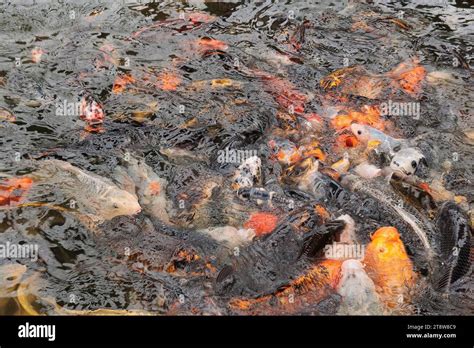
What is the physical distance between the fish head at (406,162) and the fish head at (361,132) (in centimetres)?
57

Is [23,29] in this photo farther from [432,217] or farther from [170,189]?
[432,217]

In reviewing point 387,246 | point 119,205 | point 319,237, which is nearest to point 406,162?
point 387,246

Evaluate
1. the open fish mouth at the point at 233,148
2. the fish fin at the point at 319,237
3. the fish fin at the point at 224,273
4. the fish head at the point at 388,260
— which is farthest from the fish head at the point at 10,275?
the fish head at the point at 388,260

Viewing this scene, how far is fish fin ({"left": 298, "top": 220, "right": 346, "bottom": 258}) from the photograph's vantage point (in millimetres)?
5855

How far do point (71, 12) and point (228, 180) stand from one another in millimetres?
6176

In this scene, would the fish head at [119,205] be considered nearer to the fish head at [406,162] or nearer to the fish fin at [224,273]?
the fish fin at [224,273]

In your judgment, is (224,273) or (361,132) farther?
(361,132)

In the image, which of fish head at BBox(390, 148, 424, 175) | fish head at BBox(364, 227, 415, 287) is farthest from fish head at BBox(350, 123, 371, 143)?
fish head at BBox(364, 227, 415, 287)

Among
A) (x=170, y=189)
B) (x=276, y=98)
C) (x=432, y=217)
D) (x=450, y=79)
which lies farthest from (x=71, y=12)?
(x=432, y=217)

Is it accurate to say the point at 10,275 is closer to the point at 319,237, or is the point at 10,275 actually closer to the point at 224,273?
the point at 224,273

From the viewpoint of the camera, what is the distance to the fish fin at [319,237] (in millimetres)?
5855

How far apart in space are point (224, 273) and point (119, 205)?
1714 mm

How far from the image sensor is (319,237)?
5906mm

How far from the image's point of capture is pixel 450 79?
8.92 m
